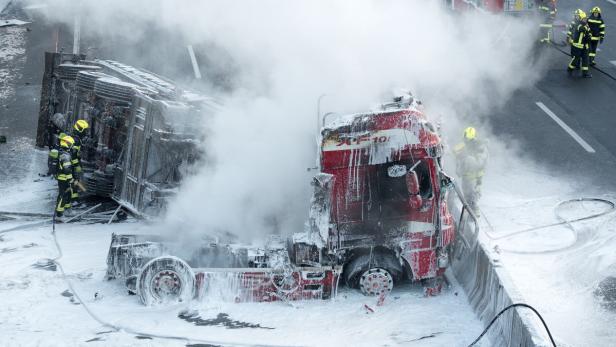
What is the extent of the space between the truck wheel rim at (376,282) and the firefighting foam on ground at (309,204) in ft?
0.08

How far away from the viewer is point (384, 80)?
11.5 meters

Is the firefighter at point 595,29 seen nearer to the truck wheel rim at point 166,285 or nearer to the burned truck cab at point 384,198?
the burned truck cab at point 384,198

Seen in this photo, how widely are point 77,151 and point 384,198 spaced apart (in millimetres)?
4910

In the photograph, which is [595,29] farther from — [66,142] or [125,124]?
[66,142]

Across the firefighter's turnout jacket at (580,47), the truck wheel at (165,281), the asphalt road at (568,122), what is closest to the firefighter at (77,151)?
the truck wheel at (165,281)

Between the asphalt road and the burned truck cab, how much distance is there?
470cm

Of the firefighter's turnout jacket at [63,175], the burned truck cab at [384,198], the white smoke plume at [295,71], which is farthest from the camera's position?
the firefighter's turnout jacket at [63,175]

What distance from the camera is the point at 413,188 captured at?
9570mm

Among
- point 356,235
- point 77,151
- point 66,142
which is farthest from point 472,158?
point 66,142

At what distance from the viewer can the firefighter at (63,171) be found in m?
12.0

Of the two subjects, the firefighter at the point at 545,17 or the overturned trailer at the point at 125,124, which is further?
the firefighter at the point at 545,17

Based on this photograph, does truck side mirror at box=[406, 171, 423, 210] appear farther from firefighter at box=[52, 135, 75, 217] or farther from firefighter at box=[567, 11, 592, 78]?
firefighter at box=[567, 11, 592, 78]

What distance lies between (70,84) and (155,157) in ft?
8.00

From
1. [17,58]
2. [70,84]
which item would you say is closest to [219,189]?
[70,84]
